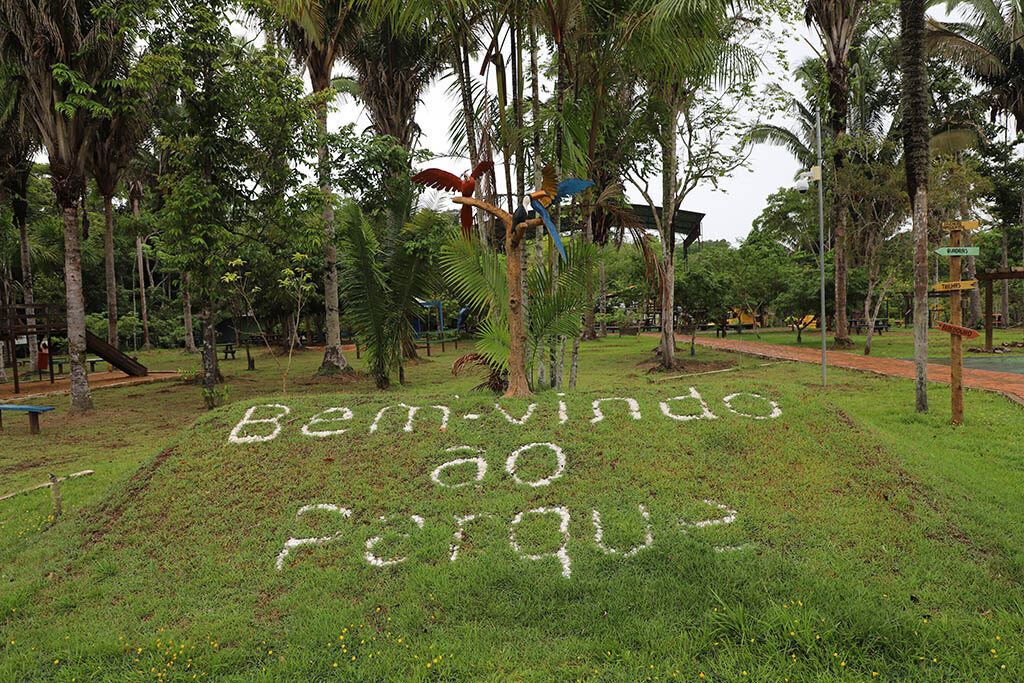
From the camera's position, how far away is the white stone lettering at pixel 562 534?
3.58 metres

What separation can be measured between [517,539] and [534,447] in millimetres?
1079

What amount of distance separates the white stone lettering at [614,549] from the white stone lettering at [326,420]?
243cm

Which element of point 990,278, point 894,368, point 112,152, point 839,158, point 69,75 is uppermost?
point 112,152

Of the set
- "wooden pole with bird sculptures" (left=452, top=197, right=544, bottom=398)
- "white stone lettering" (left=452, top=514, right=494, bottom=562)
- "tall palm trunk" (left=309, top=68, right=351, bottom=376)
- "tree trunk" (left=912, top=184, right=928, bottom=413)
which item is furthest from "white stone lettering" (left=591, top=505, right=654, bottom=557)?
"tall palm trunk" (left=309, top=68, right=351, bottom=376)

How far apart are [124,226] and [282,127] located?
9368mm

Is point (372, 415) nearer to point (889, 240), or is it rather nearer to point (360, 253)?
point (360, 253)

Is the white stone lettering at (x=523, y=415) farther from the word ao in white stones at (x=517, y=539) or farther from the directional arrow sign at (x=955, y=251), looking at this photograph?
the directional arrow sign at (x=955, y=251)

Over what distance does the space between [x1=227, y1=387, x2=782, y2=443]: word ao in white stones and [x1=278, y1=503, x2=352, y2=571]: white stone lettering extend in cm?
94

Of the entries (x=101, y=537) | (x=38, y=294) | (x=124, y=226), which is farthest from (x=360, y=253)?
(x=38, y=294)

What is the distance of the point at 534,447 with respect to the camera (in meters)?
4.79

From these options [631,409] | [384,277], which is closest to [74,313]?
[384,277]

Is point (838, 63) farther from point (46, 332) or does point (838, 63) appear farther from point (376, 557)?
point (46, 332)

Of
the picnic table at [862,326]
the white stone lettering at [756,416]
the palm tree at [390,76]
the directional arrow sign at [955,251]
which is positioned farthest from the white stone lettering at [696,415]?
the picnic table at [862,326]

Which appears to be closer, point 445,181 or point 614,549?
point 614,549
